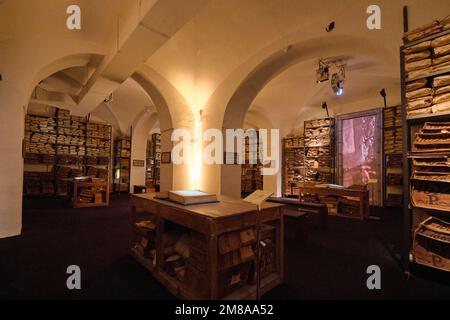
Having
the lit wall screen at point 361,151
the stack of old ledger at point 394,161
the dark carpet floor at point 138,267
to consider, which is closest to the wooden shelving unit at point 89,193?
the dark carpet floor at point 138,267

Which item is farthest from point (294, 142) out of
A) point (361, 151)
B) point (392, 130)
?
point (392, 130)

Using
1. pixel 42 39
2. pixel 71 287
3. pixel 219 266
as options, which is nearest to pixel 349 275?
pixel 219 266

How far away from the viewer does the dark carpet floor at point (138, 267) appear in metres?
2.03

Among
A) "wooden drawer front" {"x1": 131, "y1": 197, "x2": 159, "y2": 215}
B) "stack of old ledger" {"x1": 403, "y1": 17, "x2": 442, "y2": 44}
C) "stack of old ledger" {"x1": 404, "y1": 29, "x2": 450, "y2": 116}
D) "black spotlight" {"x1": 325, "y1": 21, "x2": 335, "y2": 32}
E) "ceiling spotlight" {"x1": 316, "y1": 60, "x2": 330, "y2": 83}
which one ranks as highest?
"ceiling spotlight" {"x1": 316, "y1": 60, "x2": 330, "y2": 83}

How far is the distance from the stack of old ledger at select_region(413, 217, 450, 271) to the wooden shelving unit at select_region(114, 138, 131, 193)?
10110mm

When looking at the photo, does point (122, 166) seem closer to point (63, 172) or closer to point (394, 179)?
point (63, 172)

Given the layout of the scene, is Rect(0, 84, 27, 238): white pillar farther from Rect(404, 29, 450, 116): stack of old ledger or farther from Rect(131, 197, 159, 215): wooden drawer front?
Rect(404, 29, 450, 116): stack of old ledger

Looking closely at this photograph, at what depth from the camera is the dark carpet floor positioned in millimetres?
2031

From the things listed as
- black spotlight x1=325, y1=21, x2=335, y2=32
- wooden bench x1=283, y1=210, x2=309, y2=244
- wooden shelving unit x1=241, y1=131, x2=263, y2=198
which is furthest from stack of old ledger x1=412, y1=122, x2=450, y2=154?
wooden shelving unit x1=241, y1=131, x2=263, y2=198

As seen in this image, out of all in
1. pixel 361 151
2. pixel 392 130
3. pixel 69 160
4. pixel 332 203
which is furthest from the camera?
pixel 69 160

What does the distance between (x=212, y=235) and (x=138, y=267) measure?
150cm

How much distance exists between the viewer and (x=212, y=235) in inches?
62.8

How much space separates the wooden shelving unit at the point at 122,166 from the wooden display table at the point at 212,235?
27.5ft

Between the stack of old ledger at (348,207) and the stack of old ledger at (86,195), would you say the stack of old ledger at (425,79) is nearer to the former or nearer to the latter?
the stack of old ledger at (348,207)
